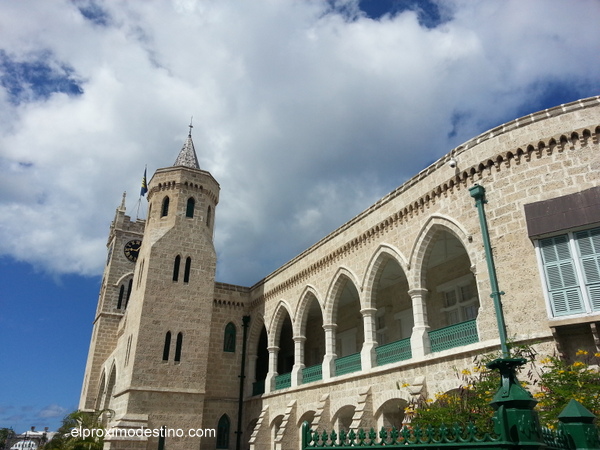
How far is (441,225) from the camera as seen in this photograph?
12.7 metres

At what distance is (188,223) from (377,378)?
436 inches

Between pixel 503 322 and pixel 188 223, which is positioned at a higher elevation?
pixel 188 223

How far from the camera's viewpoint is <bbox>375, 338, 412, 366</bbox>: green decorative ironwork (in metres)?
13.2

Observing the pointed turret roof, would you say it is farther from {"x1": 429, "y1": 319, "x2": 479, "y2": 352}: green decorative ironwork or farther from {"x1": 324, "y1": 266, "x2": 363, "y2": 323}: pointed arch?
{"x1": 429, "y1": 319, "x2": 479, "y2": 352}: green decorative ironwork

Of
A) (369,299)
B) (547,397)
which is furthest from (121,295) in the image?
(547,397)

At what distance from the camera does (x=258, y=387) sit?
806 inches

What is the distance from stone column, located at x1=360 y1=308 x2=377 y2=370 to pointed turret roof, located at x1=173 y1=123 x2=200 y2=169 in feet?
37.9

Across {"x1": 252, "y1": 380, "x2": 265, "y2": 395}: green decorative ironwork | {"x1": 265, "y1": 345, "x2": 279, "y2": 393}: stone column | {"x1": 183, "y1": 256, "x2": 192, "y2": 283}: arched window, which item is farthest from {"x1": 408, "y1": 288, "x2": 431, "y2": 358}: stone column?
{"x1": 183, "y1": 256, "x2": 192, "y2": 283}: arched window

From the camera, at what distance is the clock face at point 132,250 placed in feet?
112

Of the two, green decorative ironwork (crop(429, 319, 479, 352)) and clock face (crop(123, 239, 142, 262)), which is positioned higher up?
clock face (crop(123, 239, 142, 262))

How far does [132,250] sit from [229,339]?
16048 millimetres

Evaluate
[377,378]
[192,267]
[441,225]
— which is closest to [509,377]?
[441,225]

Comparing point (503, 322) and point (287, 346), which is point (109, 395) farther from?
point (503, 322)

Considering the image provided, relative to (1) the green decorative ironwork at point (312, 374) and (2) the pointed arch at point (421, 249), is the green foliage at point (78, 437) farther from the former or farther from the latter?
(2) the pointed arch at point (421, 249)
